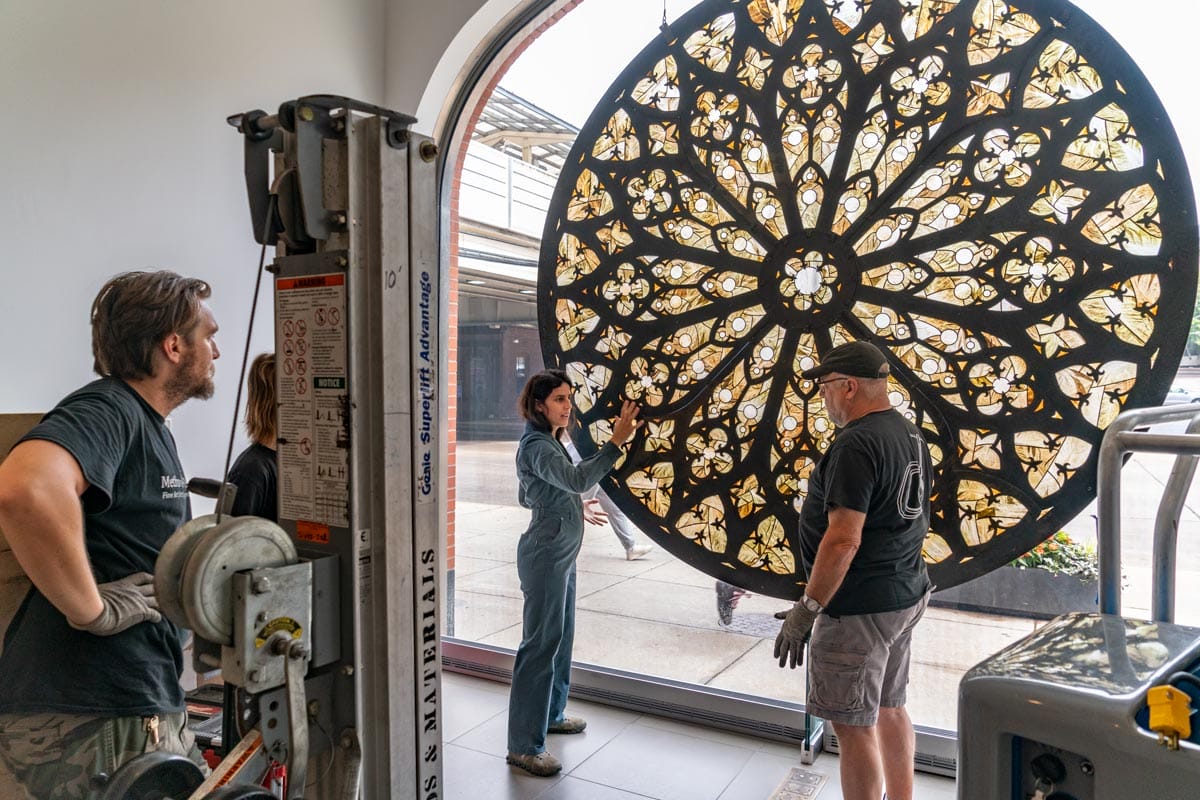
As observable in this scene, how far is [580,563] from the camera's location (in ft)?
11.8

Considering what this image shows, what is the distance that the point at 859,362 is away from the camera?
220 centimetres

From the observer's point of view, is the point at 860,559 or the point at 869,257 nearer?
the point at 860,559

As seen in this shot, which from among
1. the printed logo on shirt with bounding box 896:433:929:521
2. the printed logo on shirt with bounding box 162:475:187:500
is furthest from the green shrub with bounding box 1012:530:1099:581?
the printed logo on shirt with bounding box 162:475:187:500

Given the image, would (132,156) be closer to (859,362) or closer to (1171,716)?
(859,362)

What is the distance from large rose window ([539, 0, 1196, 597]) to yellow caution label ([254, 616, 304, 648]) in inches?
64.6

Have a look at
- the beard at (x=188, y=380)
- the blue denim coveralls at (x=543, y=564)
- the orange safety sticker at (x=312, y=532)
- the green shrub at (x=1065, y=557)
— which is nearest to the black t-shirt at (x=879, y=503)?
the green shrub at (x=1065, y=557)

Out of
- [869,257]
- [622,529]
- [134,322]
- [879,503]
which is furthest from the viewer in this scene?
[622,529]

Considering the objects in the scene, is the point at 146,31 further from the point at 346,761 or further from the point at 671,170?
the point at 346,761

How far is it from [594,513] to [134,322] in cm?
202

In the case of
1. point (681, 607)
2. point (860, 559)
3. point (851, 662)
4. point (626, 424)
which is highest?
point (626, 424)

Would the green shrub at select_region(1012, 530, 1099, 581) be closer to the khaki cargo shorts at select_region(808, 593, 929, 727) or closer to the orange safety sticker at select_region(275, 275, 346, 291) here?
the khaki cargo shorts at select_region(808, 593, 929, 727)

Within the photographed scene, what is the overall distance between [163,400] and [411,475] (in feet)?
1.96

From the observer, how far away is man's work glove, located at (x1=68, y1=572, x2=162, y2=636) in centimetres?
146

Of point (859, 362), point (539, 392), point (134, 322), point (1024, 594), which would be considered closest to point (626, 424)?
point (539, 392)
